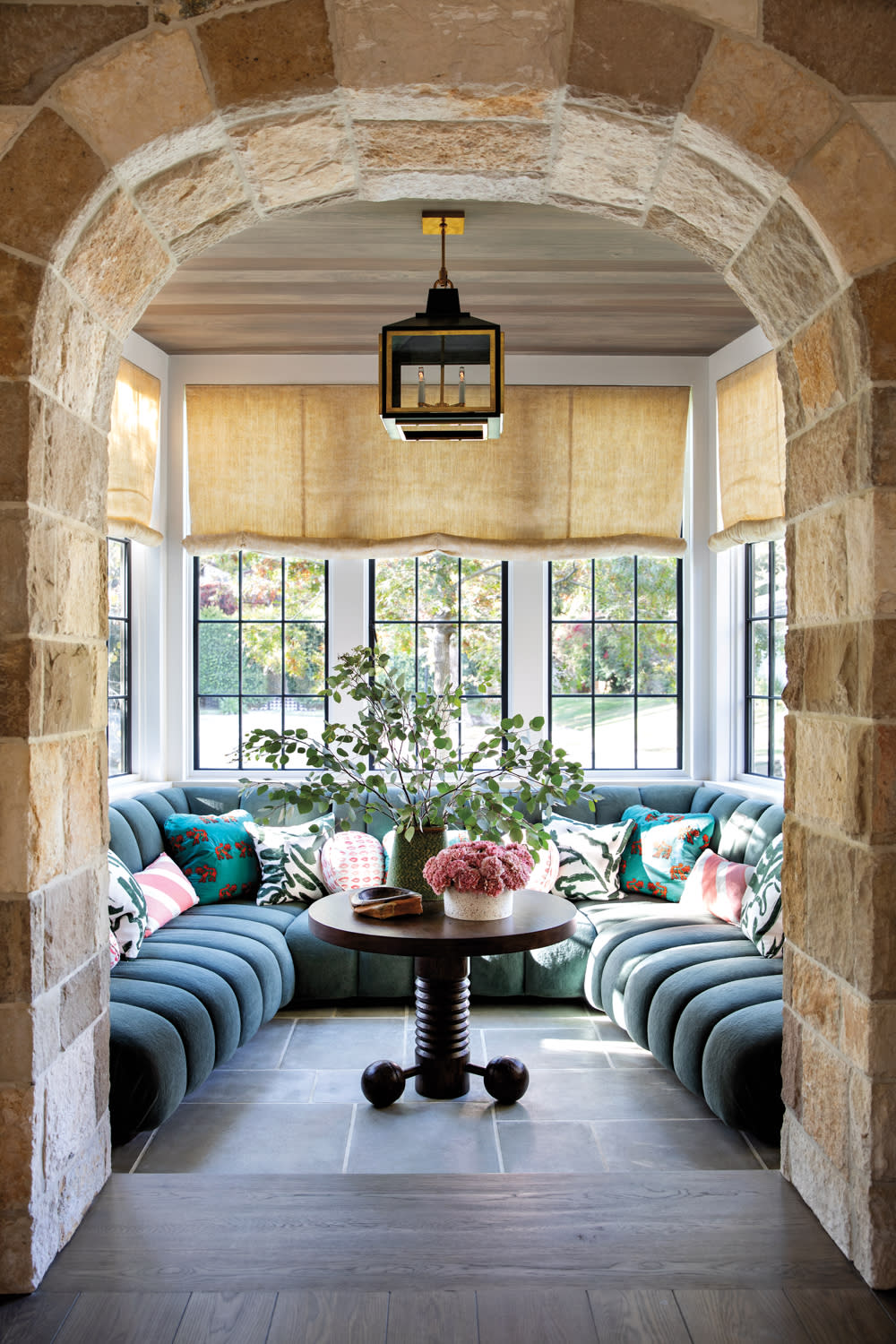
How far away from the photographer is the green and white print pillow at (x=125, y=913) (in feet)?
11.3

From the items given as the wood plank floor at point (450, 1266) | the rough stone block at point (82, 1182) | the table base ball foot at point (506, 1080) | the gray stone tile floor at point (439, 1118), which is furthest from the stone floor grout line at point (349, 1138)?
the rough stone block at point (82, 1182)

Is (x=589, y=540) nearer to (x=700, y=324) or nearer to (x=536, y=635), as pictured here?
(x=536, y=635)

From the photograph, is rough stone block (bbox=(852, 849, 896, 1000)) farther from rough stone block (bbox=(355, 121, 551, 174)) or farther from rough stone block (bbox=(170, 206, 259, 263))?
rough stone block (bbox=(170, 206, 259, 263))

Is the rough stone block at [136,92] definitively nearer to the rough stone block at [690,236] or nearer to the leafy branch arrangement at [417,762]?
the rough stone block at [690,236]

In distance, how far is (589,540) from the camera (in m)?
5.16

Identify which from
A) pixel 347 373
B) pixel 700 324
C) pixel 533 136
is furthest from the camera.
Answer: pixel 347 373

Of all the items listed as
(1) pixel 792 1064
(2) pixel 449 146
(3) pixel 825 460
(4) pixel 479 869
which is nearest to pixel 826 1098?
(1) pixel 792 1064

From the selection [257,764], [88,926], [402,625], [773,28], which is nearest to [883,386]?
[773,28]

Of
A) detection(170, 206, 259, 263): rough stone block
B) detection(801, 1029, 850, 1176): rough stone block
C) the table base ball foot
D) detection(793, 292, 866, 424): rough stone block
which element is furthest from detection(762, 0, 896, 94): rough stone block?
the table base ball foot

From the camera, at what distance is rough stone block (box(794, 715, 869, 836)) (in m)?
1.76

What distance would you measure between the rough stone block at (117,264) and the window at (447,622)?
3.20 m

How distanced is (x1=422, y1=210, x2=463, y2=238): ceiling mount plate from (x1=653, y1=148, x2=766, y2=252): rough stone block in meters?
1.55

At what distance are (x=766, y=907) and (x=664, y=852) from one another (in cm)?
98

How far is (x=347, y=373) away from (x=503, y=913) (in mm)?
3073
